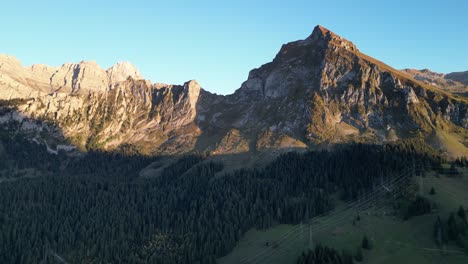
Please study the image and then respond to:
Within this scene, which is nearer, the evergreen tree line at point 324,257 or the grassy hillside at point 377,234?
the evergreen tree line at point 324,257

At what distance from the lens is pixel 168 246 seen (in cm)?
18512

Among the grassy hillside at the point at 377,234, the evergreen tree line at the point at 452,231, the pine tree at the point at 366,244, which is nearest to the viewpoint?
the evergreen tree line at the point at 452,231

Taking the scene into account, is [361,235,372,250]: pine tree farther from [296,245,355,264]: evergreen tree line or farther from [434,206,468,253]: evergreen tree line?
[434,206,468,253]: evergreen tree line

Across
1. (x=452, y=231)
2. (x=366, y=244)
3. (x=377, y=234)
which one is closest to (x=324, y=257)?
(x=366, y=244)

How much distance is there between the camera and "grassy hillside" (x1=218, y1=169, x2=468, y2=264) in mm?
135875

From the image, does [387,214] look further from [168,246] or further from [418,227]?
[168,246]

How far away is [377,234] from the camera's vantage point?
497ft

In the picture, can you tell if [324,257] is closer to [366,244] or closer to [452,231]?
[366,244]

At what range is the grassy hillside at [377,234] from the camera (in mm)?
135875

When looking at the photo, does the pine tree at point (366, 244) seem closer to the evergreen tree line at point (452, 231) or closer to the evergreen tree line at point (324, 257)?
the evergreen tree line at point (324, 257)

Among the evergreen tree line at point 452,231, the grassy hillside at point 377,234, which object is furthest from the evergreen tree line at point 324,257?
the evergreen tree line at point 452,231

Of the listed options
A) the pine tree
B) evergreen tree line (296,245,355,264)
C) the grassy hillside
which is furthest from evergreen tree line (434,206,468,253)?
evergreen tree line (296,245,355,264)

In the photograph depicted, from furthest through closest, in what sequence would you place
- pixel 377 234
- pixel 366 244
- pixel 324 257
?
pixel 377 234, pixel 366 244, pixel 324 257

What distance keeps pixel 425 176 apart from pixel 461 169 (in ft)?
86.9
